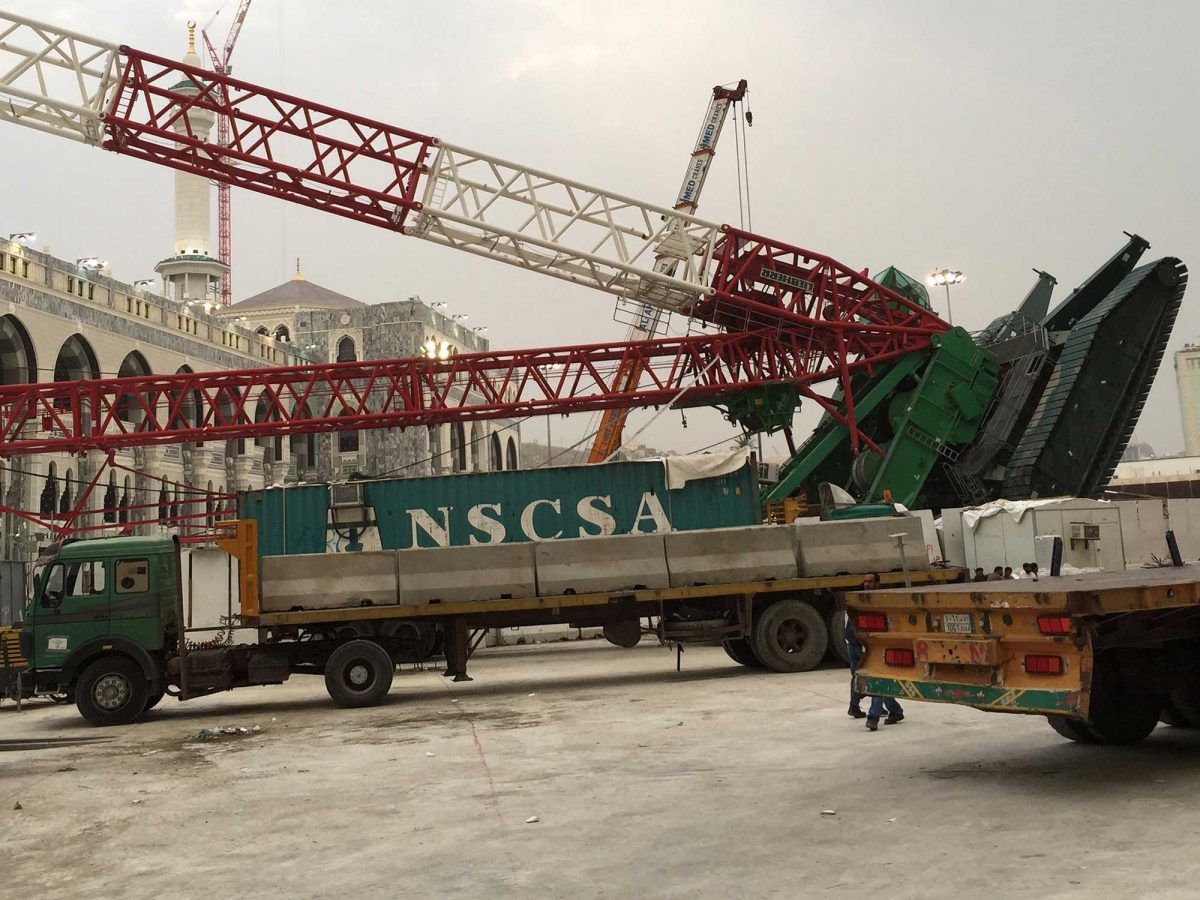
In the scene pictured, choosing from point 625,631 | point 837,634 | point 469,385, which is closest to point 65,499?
point 469,385

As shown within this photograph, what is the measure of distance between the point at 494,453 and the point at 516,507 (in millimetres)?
58744

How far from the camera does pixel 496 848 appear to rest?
7.47m

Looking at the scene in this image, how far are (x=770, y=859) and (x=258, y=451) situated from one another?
54.3 meters

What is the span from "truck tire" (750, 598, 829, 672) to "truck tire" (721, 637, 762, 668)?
62 cm

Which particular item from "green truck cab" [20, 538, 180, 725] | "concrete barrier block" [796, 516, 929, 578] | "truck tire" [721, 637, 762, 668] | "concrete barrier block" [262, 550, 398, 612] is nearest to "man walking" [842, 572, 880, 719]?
"concrete barrier block" [796, 516, 929, 578]

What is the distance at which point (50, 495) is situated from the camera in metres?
42.9

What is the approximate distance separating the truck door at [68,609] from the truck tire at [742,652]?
9973mm

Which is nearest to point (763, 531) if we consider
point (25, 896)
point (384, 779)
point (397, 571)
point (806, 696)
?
point (806, 696)

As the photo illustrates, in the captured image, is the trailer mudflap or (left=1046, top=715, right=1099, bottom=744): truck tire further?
(left=1046, top=715, right=1099, bottom=744): truck tire

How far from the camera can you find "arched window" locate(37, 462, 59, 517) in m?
41.8

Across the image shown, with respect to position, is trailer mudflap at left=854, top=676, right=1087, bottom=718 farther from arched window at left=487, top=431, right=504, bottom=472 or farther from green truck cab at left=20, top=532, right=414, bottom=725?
arched window at left=487, top=431, right=504, bottom=472

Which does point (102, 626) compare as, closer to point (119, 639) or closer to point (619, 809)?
point (119, 639)

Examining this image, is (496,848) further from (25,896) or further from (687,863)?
(25,896)

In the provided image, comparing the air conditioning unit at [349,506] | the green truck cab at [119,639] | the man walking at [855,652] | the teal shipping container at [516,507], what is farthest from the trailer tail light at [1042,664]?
the air conditioning unit at [349,506]
